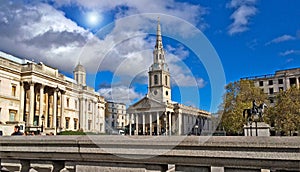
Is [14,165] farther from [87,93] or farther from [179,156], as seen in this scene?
[87,93]

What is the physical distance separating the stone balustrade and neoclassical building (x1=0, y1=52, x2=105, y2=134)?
43966mm

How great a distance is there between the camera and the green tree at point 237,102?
56.4 m

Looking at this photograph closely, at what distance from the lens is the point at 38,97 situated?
65.0 meters

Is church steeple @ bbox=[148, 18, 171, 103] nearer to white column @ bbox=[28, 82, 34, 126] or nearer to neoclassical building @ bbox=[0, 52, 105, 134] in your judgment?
neoclassical building @ bbox=[0, 52, 105, 134]

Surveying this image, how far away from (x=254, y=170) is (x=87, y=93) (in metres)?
81.9

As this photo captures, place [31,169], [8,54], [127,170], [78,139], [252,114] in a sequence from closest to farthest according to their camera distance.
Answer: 1. [127,170]
2. [78,139]
3. [31,169]
4. [252,114]
5. [8,54]

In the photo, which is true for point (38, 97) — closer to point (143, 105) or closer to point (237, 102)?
point (237, 102)

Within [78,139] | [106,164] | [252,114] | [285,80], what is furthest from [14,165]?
[285,80]

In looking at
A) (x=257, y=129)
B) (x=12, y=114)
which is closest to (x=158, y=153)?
(x=257, y=129)

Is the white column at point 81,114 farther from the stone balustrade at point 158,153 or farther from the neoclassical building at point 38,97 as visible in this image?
the stone balustrade at point 158,153

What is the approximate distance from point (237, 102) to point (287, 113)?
9098 mm

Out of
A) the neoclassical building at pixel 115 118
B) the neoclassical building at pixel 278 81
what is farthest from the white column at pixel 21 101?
the neoclassical building at pixel 278 81

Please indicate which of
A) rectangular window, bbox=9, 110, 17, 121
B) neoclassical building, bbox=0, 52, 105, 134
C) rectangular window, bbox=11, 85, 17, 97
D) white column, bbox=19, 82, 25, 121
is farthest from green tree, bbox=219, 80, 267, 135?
rectangular window, bbox=11, 85, 17, 97

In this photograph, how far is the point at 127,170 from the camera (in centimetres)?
462
